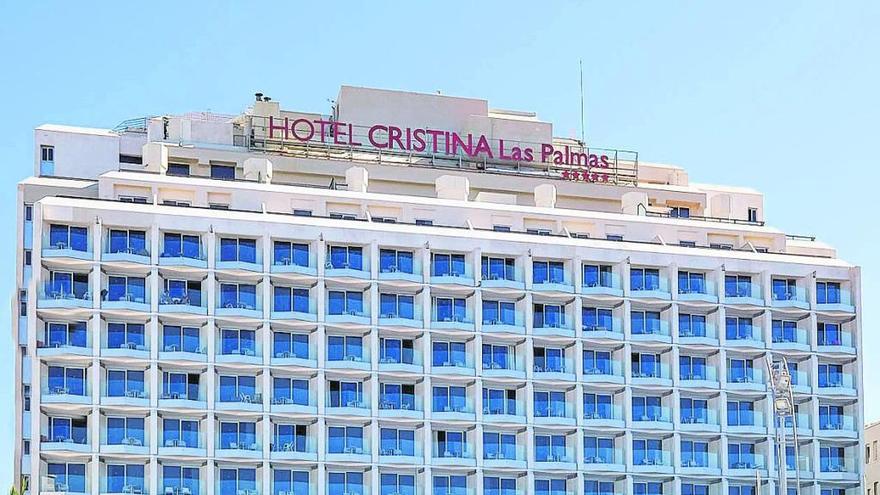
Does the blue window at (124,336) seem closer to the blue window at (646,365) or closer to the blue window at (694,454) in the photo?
the blue window at (646,365)

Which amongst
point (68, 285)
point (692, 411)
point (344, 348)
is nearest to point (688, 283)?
point (692, 411)

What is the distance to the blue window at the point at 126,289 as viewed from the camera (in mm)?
132500

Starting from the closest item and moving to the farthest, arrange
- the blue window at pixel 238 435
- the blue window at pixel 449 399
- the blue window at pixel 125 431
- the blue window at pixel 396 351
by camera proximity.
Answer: the blue window at pixel 125 431
the blue window at pixel 238 435
the blue window at pixel 396 351
the blue window at pixel 449 399

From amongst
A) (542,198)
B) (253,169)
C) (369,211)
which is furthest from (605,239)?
(253,169)

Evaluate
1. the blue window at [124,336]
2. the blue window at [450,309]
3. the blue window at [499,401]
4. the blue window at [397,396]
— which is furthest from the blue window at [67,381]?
the blue window at [499,401]

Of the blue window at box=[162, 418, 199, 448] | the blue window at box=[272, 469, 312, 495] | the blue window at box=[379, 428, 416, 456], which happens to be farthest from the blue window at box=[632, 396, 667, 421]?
the blue window at box=[162, 418, 199, 448]

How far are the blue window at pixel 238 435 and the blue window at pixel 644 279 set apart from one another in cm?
3330

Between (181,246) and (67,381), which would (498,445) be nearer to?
(181,246)

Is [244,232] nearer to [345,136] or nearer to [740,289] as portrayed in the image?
[345,136]

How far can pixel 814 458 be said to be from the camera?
149 metres

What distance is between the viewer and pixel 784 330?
151 meters

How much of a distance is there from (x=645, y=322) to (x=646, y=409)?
698cm

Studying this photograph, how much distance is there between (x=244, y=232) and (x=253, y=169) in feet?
32.0

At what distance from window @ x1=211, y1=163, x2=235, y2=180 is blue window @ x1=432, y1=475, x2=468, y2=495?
29.8 m
